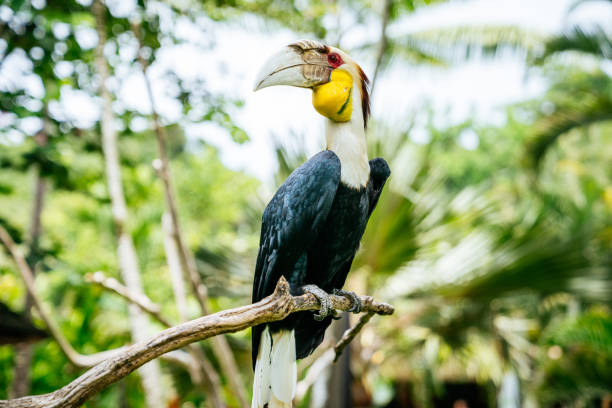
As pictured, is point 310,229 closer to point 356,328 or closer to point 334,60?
point 356,328

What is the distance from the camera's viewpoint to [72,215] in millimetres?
9039

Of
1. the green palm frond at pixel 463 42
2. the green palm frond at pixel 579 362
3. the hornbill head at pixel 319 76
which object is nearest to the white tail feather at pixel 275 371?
the hornbill head at pixel 319 76

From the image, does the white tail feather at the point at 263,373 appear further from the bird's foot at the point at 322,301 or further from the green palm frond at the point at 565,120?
the green palm frond at the point at 565,120

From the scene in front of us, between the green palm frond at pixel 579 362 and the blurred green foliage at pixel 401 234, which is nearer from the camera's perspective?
the blurred green foliage at pixel 401 234

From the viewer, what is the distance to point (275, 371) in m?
1.78

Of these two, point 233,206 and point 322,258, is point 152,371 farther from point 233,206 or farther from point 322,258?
point 233,206

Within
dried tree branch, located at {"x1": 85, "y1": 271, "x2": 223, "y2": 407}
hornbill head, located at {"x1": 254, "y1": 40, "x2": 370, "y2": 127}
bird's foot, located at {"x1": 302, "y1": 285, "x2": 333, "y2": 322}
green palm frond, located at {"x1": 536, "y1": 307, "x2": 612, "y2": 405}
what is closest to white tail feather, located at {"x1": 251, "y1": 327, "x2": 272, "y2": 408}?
bird's foot, located at {"x1": 302, "y1": 285, "x2": 333, "y2": 322}

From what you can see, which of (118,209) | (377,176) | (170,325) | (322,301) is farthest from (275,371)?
(118,209)

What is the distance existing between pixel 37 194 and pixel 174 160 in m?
9.89

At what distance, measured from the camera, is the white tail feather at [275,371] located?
68.9 inches

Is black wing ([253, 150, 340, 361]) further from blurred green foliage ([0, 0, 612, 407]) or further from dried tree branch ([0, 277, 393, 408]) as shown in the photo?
blurred green foliage ([0, 0, 612, 407])

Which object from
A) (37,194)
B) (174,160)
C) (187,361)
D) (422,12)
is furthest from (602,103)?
(174,160)

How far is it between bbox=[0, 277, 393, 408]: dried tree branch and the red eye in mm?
807

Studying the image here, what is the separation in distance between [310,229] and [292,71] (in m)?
0.55
